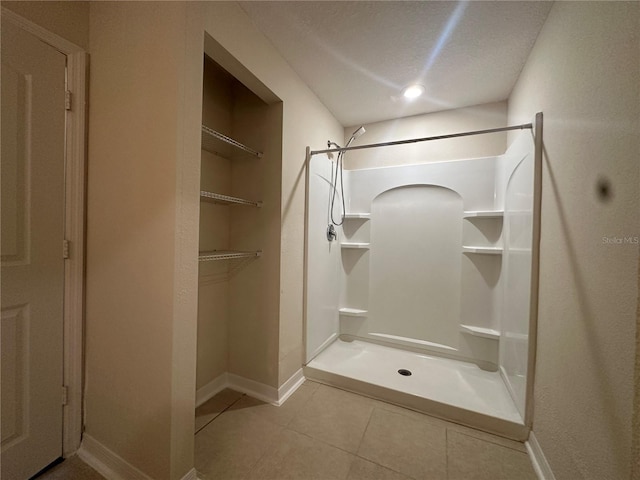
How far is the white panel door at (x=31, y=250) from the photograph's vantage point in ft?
3.38

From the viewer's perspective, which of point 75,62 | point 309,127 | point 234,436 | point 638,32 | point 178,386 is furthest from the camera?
point 309,127

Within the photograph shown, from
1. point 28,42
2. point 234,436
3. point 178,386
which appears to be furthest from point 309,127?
point 234,436

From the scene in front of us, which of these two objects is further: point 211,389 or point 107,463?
point 211,389

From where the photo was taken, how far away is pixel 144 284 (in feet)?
3.50

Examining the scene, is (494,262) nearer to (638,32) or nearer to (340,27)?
(638,32)

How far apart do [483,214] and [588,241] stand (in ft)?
4.00

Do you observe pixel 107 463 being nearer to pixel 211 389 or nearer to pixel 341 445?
pixel 211 389

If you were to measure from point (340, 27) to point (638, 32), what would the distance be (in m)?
1.24

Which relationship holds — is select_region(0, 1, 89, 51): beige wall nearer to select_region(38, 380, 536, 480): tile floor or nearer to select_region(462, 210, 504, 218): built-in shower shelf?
select_region(38, 380, 536, 480): tile floor

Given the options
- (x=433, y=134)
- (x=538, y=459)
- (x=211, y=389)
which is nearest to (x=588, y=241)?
(x=538, y=459)

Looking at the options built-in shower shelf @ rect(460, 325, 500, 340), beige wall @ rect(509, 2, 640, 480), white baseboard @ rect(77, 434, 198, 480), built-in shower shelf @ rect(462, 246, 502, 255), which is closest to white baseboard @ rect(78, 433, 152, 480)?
white baseboard @ rect(77, 434, 198, 480)

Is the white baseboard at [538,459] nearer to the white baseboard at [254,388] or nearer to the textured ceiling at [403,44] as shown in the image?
the white baseboard at [254,388]

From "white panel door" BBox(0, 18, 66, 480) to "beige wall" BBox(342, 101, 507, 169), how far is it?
78.0 inches

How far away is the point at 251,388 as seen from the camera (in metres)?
1.75
